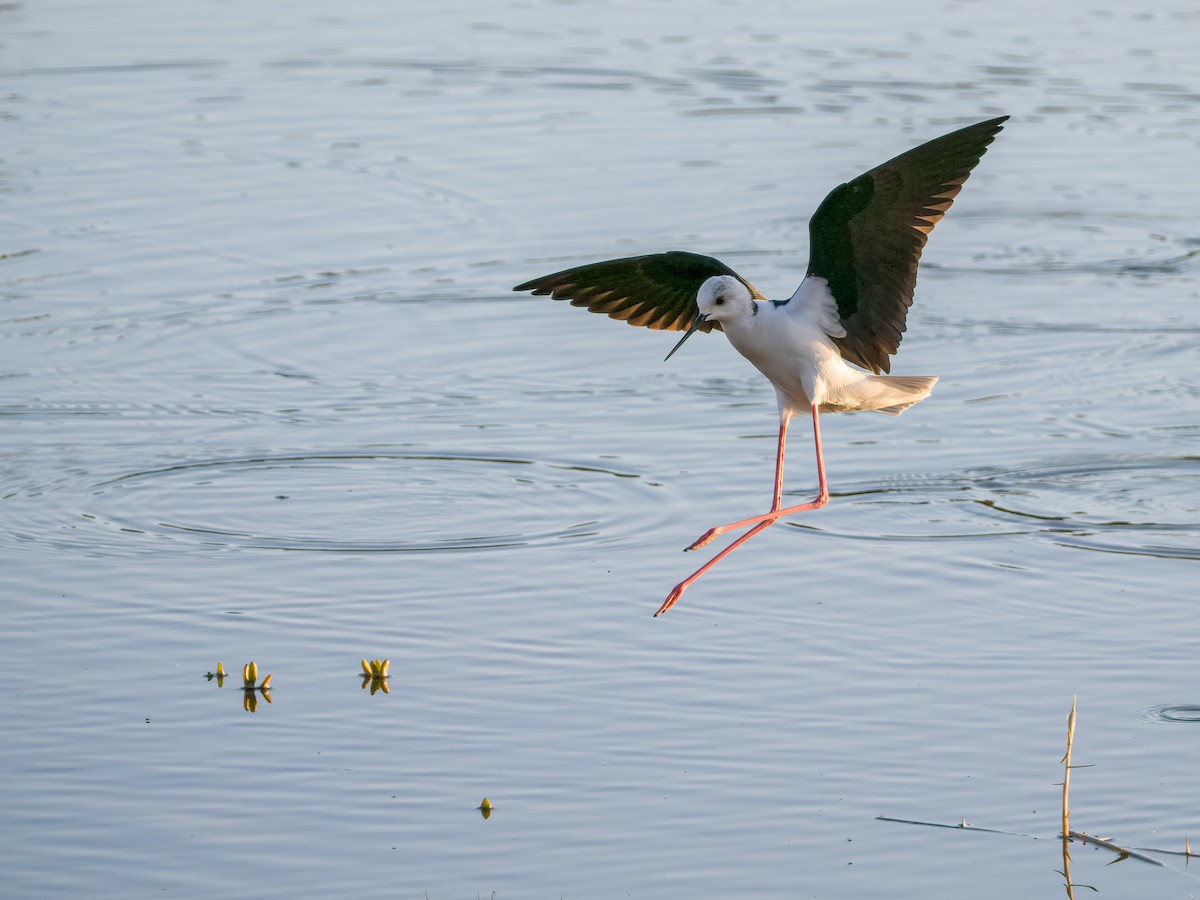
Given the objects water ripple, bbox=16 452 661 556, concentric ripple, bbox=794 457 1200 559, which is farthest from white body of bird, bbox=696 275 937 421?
water ripple, bbox=16 452 661 556

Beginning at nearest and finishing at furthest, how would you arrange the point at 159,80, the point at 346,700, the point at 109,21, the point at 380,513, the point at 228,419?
the point at 346,700 < the point at 380,513 < the point at 228,419 < the point at 159,80 < the point at 109,21

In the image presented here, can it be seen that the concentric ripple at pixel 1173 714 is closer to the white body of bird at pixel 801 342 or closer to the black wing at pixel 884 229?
the white body of bird at pixel 801 342

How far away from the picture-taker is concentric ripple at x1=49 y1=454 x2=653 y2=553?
9008mm

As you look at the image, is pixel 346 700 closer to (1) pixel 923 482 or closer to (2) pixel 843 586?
(2) pixel 843 586

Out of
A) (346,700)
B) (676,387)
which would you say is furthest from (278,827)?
(676,387)

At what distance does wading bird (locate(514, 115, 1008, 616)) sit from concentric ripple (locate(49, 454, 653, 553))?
1.25 metres

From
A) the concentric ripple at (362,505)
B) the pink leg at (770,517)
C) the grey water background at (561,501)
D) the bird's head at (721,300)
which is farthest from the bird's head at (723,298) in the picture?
the concentric ripple at (362,505)

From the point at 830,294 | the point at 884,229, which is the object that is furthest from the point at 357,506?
the point at 884,229

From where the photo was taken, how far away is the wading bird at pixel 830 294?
754cm

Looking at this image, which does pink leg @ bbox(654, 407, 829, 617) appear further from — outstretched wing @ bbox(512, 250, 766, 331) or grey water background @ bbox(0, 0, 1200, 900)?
outstretched wing @ bbox(512, 250, 766, 331)

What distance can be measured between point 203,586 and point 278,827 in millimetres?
2146

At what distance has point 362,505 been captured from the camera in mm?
9422

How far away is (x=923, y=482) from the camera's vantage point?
9.67m

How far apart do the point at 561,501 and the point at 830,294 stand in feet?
6.75
